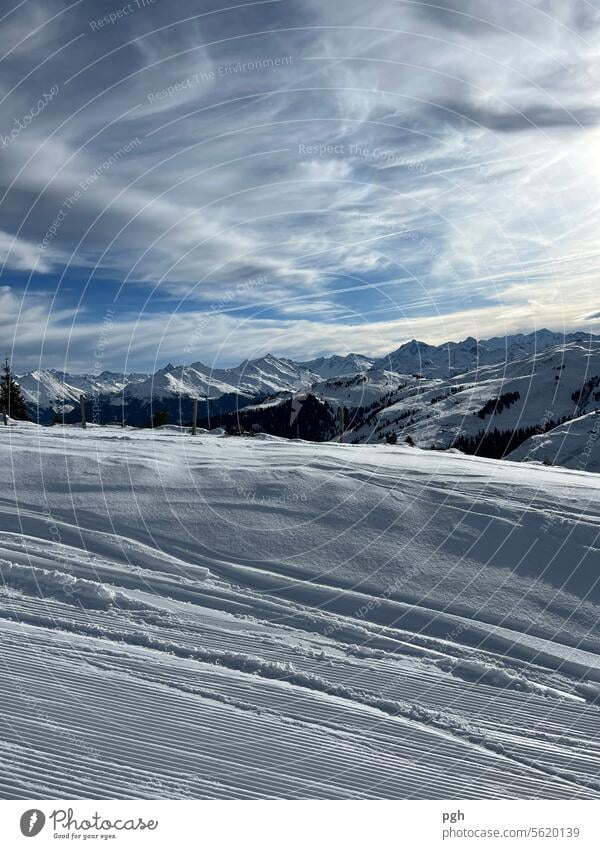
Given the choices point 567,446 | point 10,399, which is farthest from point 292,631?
point 567,446

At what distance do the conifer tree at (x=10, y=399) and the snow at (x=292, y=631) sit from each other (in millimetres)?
53831

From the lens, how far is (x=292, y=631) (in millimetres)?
8508

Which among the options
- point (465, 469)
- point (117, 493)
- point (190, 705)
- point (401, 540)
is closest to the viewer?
point (190, 705)

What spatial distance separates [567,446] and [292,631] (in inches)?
5658

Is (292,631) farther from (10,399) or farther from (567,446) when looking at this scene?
(567,446)

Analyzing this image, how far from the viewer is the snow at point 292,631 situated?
Answer: 5738 mm

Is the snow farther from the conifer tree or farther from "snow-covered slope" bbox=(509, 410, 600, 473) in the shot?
"snow-covered slope" bbox=(509, 410, 600, 473)

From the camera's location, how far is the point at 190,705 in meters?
6.39

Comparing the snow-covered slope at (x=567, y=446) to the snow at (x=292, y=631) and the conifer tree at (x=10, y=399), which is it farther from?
the snow at (x=292, y=631)

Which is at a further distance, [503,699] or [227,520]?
[227,520]
